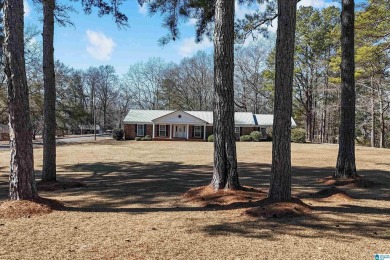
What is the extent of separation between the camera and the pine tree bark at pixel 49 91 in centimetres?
888

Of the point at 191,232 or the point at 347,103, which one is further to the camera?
the point at 347,103

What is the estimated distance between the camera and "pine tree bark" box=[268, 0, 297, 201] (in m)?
5.49

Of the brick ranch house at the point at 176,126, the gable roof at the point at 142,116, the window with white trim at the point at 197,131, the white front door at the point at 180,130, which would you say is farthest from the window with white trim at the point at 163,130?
the window with white trim at the point at 197,131

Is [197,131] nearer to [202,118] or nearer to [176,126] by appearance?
[202,118]

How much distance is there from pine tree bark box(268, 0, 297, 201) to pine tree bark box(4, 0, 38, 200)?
4.16 m

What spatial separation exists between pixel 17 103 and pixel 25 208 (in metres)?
Result: 1.71

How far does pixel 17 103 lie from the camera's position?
5488mm

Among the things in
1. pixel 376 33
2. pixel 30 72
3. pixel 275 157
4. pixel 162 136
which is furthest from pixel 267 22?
pixel 162 136

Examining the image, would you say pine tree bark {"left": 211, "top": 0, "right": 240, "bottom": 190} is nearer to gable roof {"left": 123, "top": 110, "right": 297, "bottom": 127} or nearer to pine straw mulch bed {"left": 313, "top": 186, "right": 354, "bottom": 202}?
pine straw mulch bed {"left": 313, "top": 186, "right": 354, "bottom": 202}

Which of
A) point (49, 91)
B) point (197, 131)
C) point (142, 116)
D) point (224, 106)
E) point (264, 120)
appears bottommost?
point (197, 131)

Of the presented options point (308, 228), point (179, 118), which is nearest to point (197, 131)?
point (179, 118)

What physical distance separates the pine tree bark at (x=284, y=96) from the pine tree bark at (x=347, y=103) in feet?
14.9

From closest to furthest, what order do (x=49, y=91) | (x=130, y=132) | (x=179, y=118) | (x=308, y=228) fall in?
(x=308, y=228) < (x=49, y=91) < (x=179, y=118) < (x=130, y=132)

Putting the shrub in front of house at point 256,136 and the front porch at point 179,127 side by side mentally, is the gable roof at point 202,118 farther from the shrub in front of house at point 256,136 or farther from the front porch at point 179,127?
the shrub in front of house at point 256,136
